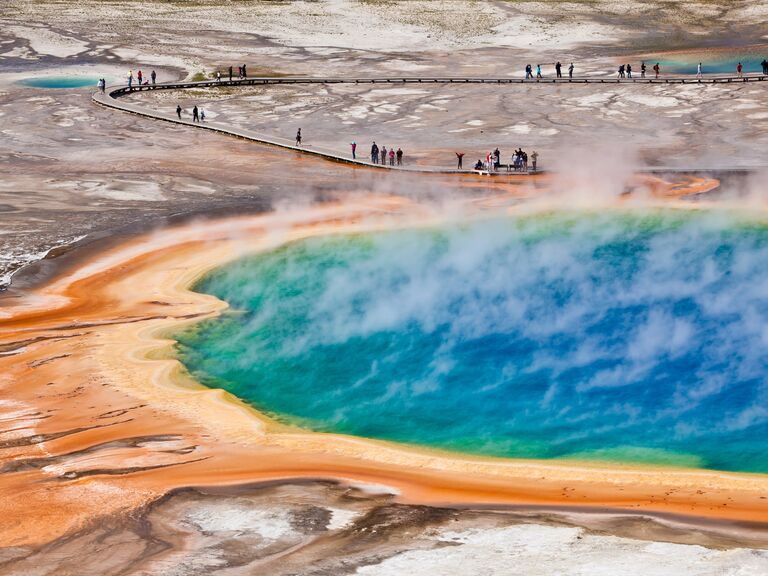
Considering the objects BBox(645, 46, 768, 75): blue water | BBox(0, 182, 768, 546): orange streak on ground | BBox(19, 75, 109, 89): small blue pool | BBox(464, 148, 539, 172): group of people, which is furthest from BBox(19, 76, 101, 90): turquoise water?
BBox(0, 182, 768, 546): orange streak on ground

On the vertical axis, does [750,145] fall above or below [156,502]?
above

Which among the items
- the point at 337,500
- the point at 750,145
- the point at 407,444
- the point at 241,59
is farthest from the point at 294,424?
the point at 241,59

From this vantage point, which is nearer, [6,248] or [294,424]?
[294,424]

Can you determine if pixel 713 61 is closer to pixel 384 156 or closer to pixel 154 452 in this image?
pixel 384 156

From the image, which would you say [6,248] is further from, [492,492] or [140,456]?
[492,492]

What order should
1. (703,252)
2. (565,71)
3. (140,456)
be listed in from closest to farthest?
1. (140,456)
2. (703,252)
3. (565,71)

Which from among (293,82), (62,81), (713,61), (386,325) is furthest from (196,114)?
(713,61)
